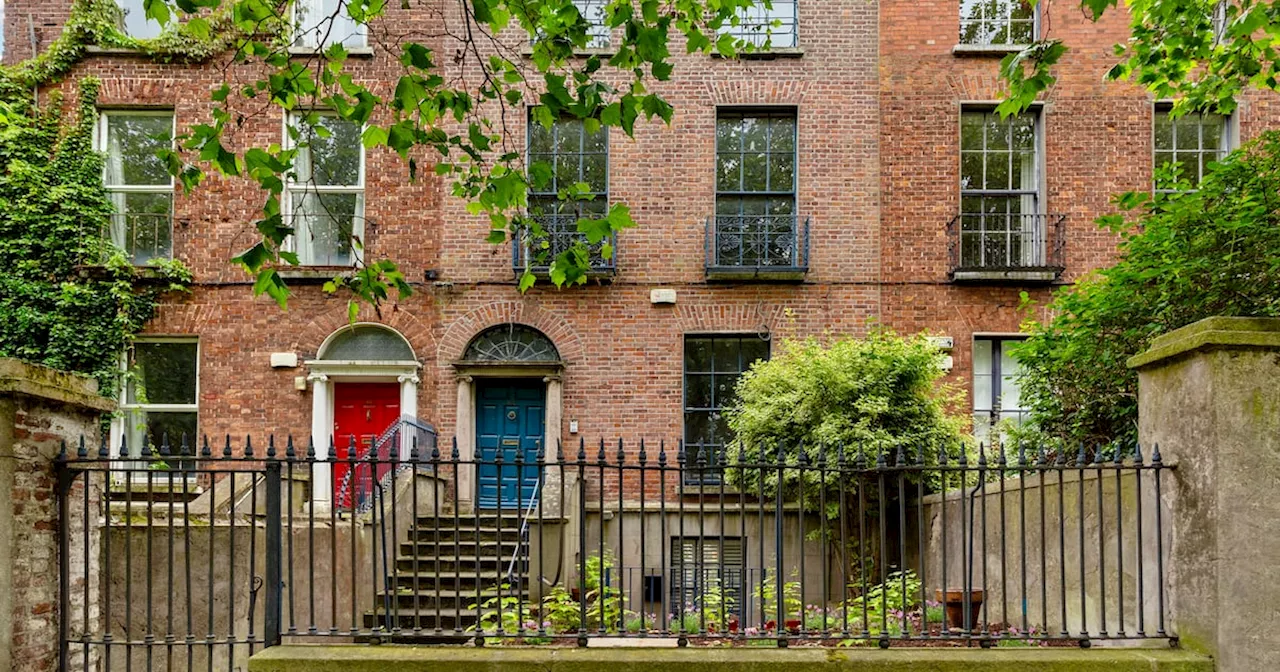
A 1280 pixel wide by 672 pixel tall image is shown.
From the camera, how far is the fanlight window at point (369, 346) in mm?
13695

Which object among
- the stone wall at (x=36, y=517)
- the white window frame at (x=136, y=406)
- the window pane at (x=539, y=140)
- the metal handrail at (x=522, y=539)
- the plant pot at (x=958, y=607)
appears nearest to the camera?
the metal handrail at (x=522, y=539)

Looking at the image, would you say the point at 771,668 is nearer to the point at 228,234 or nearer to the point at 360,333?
the point at 360,333

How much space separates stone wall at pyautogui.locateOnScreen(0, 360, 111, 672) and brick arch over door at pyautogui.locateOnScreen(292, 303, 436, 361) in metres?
8.19

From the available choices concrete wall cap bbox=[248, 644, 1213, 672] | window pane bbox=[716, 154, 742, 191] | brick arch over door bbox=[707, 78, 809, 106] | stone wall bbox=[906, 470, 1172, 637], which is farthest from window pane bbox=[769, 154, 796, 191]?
concrete wall cap bbox=[248, 644, 1213, 672]

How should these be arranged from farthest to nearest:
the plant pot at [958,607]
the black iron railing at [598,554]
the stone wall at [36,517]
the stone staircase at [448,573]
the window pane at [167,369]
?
the window pane at [167,369]
the stone staircase at [448,573]
the plant pot at [958,607]
the black iron railing at [598,554]
the stone wall at [36,517]

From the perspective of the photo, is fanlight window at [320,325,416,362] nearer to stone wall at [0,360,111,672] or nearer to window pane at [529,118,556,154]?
window pane at [529,118,556,154]

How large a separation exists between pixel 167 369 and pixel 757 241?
9.45 meters

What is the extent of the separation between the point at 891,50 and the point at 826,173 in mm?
2265

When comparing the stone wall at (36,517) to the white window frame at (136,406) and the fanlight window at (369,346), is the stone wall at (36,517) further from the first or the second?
the white window frame at (136,406)

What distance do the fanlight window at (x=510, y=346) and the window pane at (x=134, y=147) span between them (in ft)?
18.4

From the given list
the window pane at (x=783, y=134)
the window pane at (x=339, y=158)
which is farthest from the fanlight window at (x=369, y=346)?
the window pane at (x=783, y=134)

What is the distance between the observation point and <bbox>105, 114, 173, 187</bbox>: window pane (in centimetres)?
1396

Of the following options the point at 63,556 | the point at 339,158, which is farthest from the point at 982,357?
the point at 63,556

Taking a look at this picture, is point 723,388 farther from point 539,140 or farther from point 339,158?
point 339,158
